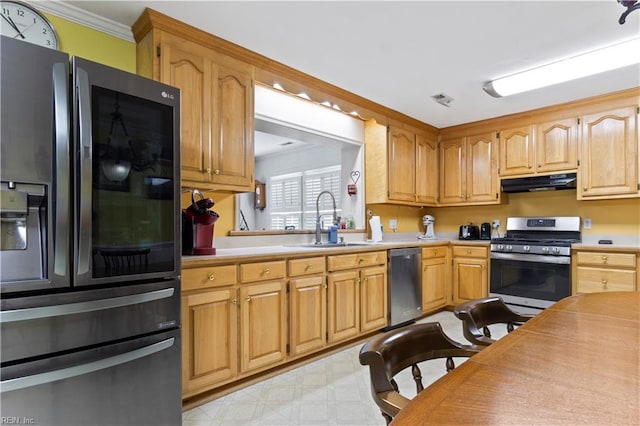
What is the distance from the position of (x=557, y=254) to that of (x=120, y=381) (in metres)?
3.84

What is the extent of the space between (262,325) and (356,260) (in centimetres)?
106

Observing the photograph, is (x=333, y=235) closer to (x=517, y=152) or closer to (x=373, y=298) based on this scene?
(x=373, y=298)

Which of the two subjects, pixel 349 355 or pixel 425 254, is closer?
pixel 349 355

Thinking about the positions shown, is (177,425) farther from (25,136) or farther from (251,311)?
(25,136)

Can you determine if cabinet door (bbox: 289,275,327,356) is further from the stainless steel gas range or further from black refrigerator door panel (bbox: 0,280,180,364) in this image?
the stainless steel gas range

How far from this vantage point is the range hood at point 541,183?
3663 millimetres

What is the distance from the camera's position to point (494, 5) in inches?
80.4

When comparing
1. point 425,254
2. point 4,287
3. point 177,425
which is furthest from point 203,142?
point 425,254

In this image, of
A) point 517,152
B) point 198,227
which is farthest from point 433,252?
point 198,227

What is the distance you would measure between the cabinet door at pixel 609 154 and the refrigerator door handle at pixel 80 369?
409cm

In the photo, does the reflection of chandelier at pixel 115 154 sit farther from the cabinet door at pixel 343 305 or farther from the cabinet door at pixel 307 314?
the cabinet door at pixel 343 305

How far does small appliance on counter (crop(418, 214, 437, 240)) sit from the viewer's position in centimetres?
474

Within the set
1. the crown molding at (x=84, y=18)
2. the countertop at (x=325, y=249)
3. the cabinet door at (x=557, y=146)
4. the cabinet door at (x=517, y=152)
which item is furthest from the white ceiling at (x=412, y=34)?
the countertop at (x=325, y=249)

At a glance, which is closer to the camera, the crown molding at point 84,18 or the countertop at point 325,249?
the crown molding at point 84,18
